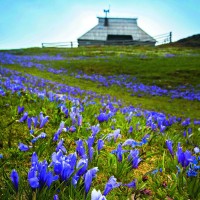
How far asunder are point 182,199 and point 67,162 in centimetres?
131

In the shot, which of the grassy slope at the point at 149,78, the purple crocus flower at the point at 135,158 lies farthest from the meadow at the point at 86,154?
the grassy slope at the point at 149,78

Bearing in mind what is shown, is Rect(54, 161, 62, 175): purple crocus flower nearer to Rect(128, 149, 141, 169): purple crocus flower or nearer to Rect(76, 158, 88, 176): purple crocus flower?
Rect(76, 158, 88, 176): purple crocus flower

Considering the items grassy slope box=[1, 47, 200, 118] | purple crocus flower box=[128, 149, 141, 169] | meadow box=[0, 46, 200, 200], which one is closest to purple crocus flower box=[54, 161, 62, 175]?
meadow box=[0, 46, 200, 200]

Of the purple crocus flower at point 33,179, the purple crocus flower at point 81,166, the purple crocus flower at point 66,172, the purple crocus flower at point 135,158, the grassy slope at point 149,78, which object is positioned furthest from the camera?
the grassy slope at point 149,78

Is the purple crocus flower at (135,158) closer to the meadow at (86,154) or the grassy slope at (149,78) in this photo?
the meadow at (86,154)

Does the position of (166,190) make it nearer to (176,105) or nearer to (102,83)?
(176,105)

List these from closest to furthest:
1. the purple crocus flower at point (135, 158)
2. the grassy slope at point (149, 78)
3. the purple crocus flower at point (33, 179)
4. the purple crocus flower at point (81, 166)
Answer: the purple crocus flower at point (33, 179) < the purple crocus flower at point (81, 166) < the purple crocus flower at point (135, 158) < the grassy slope at point (149, 78)

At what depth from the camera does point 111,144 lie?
4395 mm

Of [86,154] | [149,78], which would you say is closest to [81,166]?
[86,154]

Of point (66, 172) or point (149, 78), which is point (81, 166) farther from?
point (149, 78)

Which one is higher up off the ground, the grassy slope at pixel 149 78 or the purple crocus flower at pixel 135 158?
the purple crocus flower at pixel 135 158

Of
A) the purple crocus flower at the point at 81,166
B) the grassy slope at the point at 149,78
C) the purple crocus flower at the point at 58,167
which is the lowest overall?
the grassy slope at the point at 149,78

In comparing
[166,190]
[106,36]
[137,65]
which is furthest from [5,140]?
[106,36]

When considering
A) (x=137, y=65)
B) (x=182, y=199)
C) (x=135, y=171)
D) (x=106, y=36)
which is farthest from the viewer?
(x=106, y=36)
